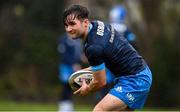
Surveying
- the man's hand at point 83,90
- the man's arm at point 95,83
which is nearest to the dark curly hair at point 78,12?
the man's arm at point 95,83

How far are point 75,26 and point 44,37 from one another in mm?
13653

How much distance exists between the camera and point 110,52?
7855 millimetres

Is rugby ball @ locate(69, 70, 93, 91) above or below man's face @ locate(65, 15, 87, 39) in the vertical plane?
below

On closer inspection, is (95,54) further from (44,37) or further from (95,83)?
(44,37)

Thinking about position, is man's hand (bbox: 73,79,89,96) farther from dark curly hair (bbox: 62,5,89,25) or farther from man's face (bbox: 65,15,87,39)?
dark curly hair (bbox: 62,5,89,25)

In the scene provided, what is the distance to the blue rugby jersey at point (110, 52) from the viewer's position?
7688mm

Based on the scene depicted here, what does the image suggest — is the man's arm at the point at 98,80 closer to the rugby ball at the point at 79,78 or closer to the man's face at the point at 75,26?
the rugby ball at the point at 79,78

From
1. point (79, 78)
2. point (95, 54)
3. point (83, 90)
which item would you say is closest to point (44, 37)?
point (79, 78)

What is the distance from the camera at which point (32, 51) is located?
21.4m

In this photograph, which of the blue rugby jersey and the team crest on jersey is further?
the team crest on jersey

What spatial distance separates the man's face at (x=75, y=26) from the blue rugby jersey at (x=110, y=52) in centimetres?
11

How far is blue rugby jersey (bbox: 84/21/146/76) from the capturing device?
769 centimetres

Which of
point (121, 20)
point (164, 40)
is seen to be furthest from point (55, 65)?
point (121, 20)

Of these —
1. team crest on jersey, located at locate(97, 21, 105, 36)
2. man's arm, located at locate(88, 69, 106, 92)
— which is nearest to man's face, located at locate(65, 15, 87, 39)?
team crest on jersey, located at locate(97, 21, 105, 36)
